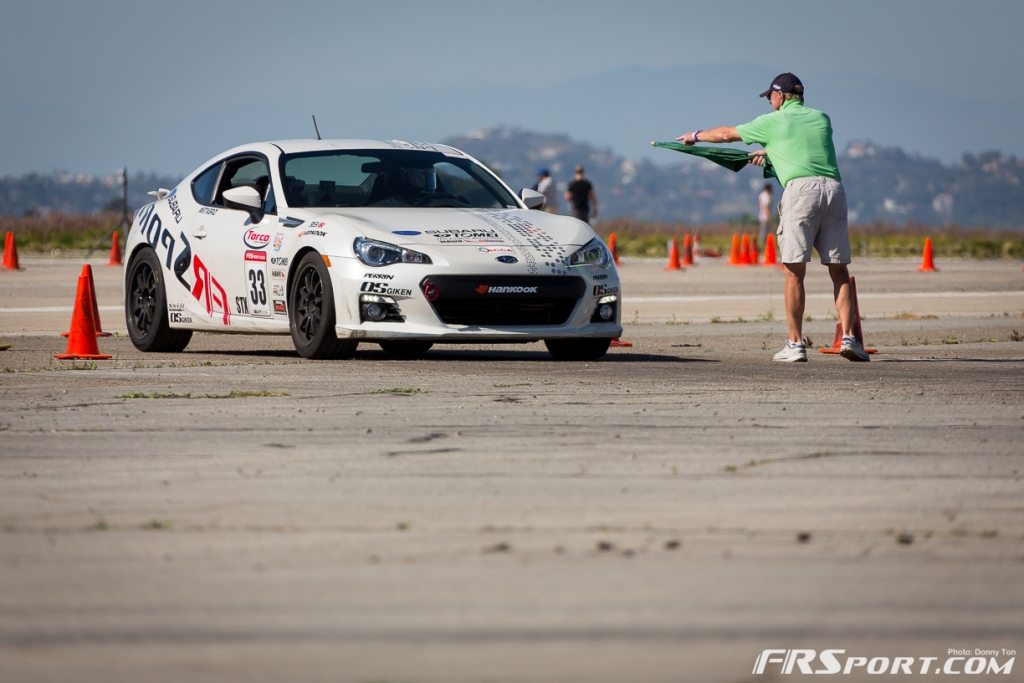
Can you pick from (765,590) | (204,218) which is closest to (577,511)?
(765,590)

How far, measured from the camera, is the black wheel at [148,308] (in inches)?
542

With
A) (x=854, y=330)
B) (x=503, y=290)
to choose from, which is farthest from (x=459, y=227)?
(x=854, y=330)

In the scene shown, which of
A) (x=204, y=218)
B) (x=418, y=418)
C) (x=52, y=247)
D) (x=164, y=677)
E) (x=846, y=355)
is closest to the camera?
(x=164, y=677)

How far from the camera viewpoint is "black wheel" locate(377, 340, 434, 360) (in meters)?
13.1

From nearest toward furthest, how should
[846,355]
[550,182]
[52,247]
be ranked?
[846,355] < [550,182] < [52,247]

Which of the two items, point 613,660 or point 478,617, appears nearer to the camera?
point 613,660

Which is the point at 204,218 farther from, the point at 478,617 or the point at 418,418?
the point at 478,617

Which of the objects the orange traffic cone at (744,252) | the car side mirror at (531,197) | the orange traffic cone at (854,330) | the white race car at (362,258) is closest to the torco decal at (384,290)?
the white race car at (362,258)

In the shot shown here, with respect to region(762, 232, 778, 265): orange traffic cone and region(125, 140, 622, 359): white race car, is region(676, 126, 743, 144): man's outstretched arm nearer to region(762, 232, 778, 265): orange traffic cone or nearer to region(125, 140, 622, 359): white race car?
region(125, 140, 622, 359): white race car

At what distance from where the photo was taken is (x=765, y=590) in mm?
4684

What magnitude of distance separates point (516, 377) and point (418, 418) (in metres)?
2.44

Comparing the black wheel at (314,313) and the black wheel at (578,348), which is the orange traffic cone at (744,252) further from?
the black wheel at (314,313)

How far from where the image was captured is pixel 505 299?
12.1m

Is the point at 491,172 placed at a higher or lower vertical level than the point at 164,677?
higher
